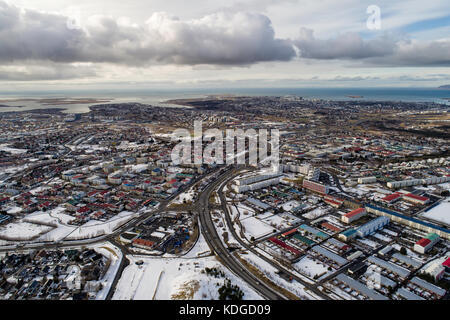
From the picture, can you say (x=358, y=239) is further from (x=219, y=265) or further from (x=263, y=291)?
(x=219, y=265)

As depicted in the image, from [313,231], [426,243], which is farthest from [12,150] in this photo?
[426,243]

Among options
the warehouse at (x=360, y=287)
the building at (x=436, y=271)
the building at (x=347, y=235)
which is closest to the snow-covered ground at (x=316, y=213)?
the building at (x=347, y=235)

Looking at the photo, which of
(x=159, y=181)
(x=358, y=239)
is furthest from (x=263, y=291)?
(x=159, y=181)

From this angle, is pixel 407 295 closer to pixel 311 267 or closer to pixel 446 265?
pixel 446 265

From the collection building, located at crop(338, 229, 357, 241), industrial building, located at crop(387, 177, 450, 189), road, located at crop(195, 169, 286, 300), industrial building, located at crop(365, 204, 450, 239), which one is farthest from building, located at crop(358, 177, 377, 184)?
road, located at crop(195, 169, 286, 300)

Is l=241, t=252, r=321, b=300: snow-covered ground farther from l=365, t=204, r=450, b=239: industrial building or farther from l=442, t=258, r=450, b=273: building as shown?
l=365, t=204, r=450, b=239: industrial building

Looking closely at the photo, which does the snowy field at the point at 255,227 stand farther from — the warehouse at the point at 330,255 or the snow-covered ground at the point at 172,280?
the snow-covered ground at the point at 172,280
